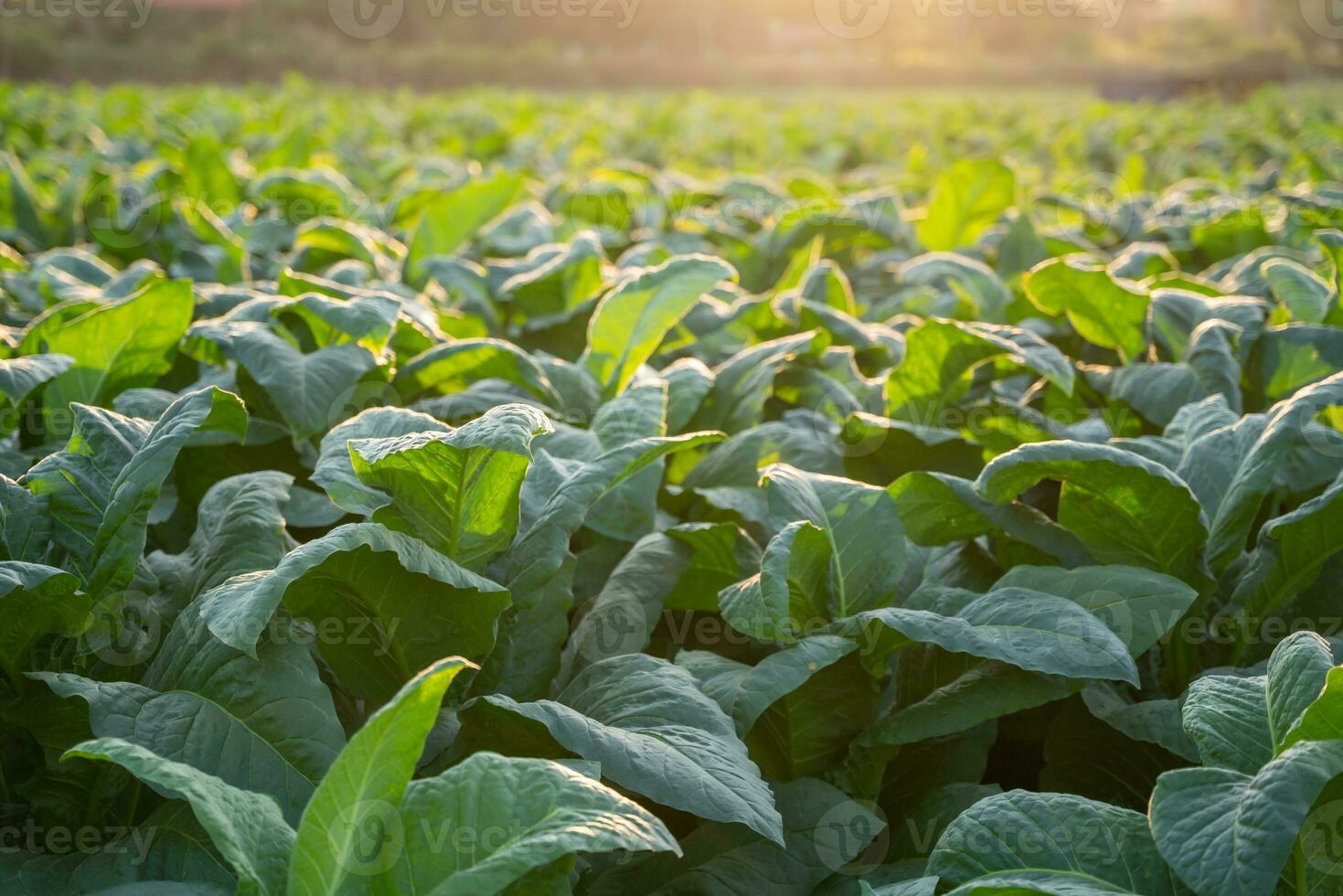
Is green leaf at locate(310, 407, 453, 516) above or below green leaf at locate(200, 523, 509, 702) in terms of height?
above

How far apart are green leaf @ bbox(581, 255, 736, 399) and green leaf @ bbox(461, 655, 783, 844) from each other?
2.59 ft

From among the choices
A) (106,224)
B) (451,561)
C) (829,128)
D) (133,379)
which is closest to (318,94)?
(829,128)

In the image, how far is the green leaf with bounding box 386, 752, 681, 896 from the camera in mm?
864

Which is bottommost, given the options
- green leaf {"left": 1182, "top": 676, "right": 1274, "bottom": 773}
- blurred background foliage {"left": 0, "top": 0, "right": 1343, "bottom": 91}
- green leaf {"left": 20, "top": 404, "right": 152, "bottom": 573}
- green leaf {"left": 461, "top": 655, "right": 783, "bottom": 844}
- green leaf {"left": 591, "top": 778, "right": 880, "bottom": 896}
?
green leaf {"left": 591, "top": 778, "right": 880, "bottom": 896}

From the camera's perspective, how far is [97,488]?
1.33 meters

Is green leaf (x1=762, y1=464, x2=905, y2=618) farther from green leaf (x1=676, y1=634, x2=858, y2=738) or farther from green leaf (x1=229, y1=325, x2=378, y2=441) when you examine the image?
green leaf (x1=229, y1=325, x2=378, y2=441)

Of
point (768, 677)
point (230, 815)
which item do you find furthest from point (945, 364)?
point (230, 815)

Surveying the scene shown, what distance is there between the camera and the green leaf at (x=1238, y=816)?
910 mm

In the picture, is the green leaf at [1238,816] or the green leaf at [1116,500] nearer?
the green leaf at [1238,816]

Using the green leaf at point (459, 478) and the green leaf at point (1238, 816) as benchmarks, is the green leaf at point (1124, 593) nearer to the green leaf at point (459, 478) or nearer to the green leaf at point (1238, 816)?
the green leaf at point (1238, 816)

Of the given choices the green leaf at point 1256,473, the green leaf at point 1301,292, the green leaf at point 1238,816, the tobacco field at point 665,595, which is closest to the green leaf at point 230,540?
the tobacco field at point 665,595

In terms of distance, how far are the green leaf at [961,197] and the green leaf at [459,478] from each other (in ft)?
8.96

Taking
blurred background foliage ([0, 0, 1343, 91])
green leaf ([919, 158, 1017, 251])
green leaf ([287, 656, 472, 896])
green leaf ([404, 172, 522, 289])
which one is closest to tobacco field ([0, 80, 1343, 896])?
green leaf ([287, 656, 472, 896])

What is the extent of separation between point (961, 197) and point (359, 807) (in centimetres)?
322
